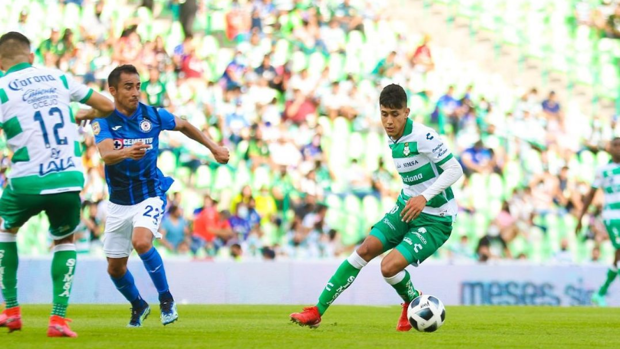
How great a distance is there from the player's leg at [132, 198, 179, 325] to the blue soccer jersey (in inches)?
5.5

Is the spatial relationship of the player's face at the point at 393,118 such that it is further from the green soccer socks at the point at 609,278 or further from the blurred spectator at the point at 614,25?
the blurred spectator at the point at 614,25

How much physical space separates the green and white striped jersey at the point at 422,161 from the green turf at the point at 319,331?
3.70ft

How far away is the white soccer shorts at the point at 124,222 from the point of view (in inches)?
381

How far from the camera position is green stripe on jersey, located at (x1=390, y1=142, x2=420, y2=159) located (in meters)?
9.31

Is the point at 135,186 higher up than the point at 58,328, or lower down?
higher up

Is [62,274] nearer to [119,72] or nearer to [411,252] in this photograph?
[119,72]

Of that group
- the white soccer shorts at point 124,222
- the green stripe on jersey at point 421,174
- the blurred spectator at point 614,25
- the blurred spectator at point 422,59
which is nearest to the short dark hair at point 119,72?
the white soccer shorts at point 124,222

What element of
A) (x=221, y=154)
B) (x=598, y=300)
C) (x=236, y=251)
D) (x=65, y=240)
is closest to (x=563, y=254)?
(x=598, y=300)

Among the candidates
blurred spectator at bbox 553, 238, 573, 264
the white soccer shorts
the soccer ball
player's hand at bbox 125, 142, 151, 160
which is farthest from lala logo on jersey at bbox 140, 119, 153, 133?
blurred spectator at bbox 553, 238, 573, 264

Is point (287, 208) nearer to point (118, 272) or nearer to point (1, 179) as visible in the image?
point (1, 179)

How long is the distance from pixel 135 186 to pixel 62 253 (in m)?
1.70

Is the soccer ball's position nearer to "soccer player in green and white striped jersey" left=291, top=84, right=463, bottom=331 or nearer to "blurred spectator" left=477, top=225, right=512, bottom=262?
"soccer player in green and white striped jersey" left=291, top=84, right=463, bottom=331

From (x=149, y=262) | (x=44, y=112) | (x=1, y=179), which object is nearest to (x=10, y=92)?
(x=44, y=112)

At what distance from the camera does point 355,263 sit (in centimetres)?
932
